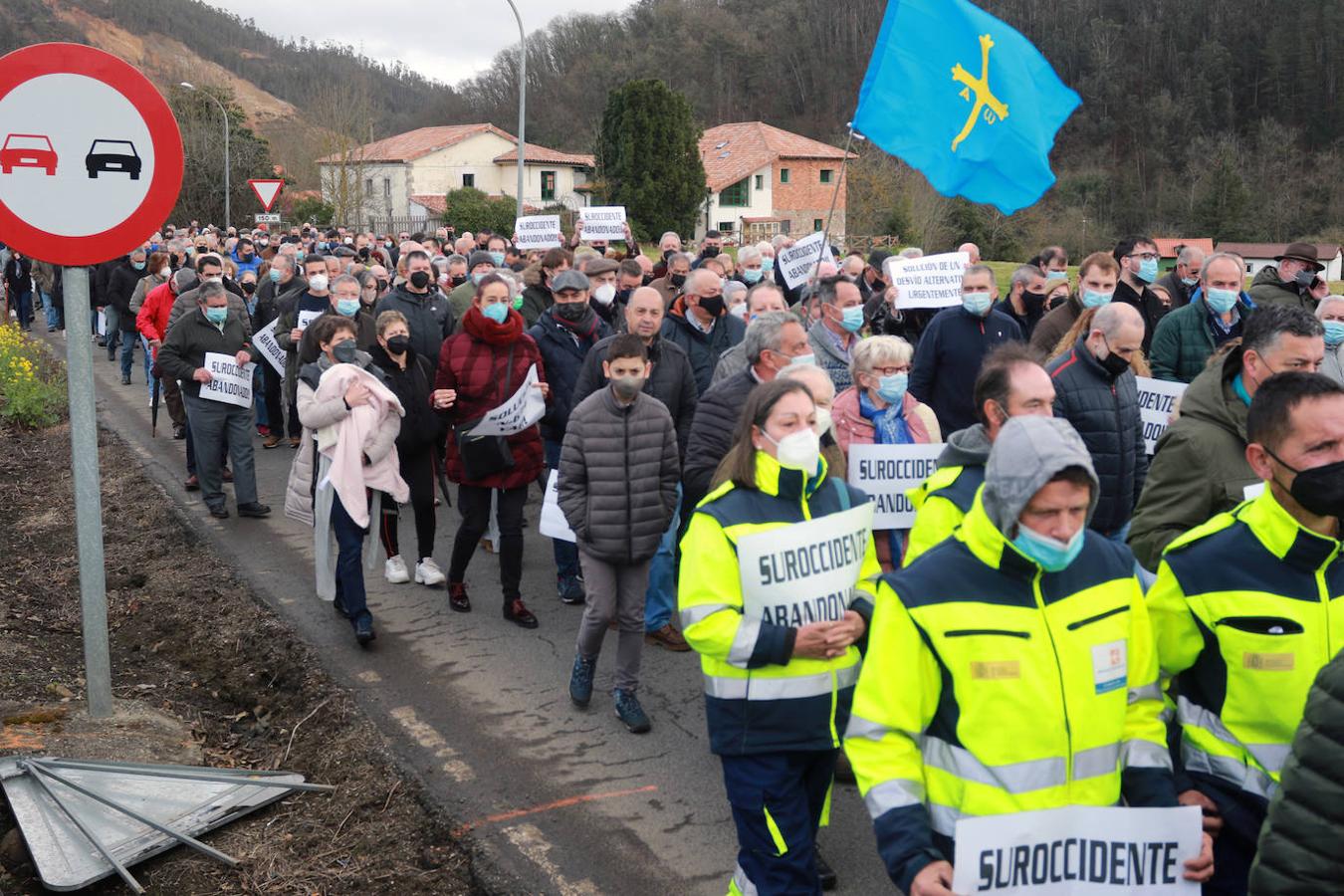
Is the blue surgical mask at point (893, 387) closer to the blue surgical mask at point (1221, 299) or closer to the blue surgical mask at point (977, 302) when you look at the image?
the blue surgical mask at point (977, 302)

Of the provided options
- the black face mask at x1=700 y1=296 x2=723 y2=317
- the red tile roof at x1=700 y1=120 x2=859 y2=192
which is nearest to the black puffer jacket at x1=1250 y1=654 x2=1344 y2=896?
the black face mask at x1=700 y1=296 x2=723 y2=317

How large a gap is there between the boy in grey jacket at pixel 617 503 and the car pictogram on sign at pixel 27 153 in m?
2.54

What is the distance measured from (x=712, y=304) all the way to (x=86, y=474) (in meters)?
4.15

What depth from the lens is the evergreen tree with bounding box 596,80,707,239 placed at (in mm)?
62594

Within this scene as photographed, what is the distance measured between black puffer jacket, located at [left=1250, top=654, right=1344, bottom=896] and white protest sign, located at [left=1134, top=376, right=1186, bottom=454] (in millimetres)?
5052

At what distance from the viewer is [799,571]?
3.78 m

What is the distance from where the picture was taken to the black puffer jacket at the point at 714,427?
6.00 meters

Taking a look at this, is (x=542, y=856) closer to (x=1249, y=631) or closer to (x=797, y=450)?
(x=797, y=450)

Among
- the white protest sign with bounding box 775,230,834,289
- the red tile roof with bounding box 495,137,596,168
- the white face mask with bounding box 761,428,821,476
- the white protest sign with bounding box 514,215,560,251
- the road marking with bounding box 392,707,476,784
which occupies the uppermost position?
the red tile roof with bounding box 495,137,596,168

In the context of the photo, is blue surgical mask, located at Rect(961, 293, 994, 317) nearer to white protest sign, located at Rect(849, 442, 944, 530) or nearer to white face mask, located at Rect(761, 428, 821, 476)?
white protest sign, located at Rect(849, 442, 944, 530)

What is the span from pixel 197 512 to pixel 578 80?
9507 cm

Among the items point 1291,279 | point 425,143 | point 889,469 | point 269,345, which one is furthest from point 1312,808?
point 425,143

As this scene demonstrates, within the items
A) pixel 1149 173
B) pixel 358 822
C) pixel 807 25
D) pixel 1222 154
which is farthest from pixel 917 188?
pixel 807 25

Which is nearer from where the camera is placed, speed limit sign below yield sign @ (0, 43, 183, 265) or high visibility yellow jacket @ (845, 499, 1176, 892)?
high visibility yellow jacket @ (845, 499, 1176, 892)
